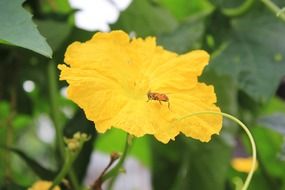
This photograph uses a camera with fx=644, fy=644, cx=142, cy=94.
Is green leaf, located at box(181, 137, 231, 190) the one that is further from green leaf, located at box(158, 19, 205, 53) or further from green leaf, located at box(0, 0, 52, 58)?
green leaf, located at box(0, 0, 52, 58)

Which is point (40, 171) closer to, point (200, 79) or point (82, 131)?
point (82, 131)

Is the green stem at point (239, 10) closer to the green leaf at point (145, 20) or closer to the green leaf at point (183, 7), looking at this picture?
the green leaf at point (145, 20)

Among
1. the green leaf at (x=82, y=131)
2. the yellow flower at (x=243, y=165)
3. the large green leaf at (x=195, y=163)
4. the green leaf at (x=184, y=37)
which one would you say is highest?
the green leaf at (x=184, y=37)

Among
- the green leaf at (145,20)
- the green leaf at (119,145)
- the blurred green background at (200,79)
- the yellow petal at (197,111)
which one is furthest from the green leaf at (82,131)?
the green leaf at (119,145)

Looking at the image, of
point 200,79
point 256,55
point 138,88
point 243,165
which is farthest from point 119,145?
point 138,88

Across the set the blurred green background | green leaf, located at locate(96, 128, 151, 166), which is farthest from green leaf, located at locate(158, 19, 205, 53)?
green leaf, located at locate(96, 128, 151, 166)
